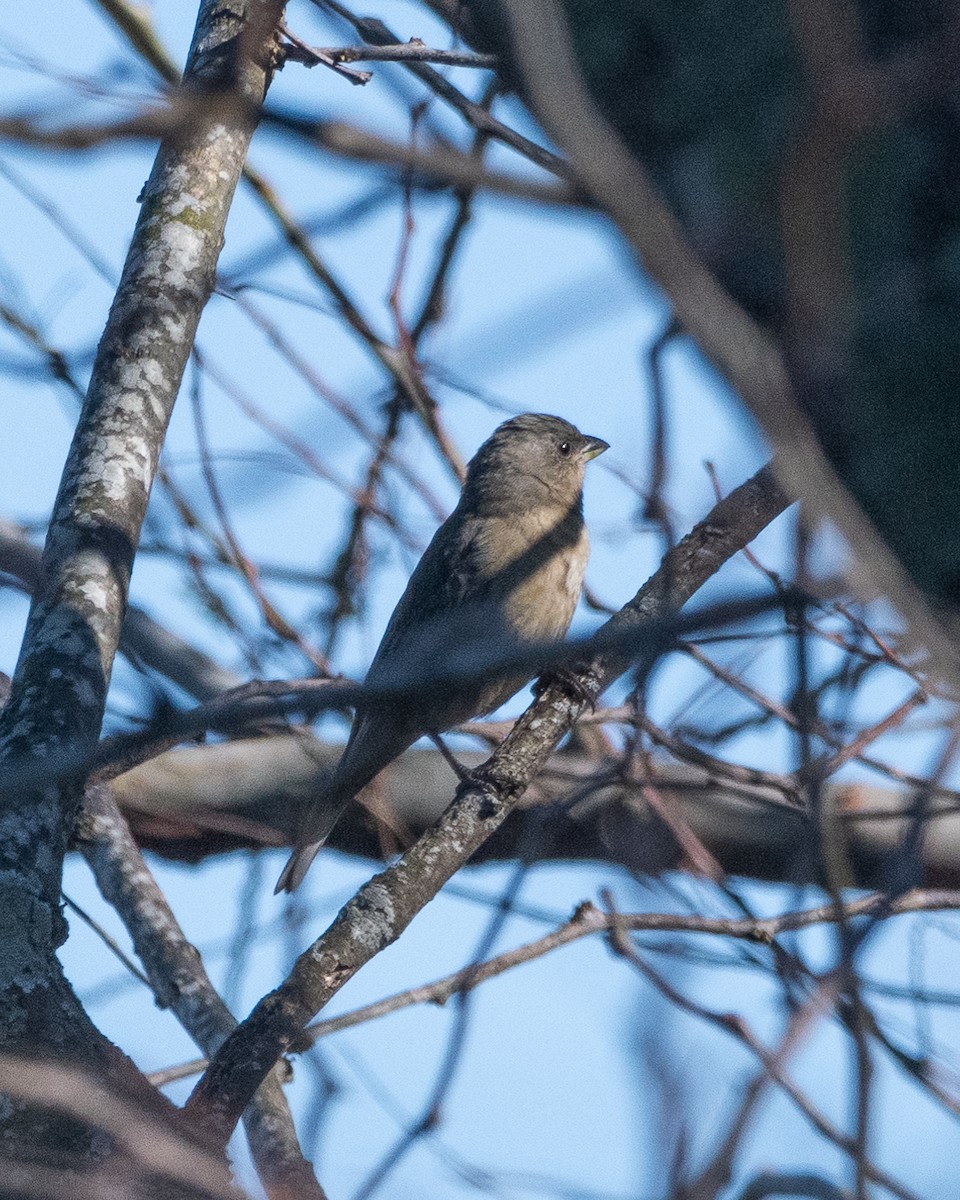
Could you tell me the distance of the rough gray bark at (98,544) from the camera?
2.34 metres

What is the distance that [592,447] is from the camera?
5.69m

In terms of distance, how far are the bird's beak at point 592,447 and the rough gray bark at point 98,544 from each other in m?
2.46

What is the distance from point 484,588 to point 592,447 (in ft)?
3.13

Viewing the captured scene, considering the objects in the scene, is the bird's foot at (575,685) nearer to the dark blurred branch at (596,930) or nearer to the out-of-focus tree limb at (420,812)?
the dark blurred branch at (596,930)

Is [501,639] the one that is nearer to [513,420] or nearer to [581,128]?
[513,420]

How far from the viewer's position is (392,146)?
1105 millimetres

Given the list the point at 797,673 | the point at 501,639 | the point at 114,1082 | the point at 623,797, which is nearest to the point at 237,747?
the point at 501,639

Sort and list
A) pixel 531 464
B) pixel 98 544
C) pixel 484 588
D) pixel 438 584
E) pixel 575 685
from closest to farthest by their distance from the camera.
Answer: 1. pixel 98 544
2. pixel 575 685
3. pixel 484 588
4. pixel 438 584
5. pixel 531 464

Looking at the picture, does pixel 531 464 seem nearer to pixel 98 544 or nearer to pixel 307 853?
pixel 307 853

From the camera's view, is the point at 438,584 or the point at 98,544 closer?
the point at 98,544

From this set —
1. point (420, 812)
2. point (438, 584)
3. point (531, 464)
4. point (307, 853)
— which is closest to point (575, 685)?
point (307, 853)

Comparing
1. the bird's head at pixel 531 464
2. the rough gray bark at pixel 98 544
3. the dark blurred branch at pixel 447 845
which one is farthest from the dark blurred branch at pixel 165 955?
the bird's head at pixel 531 464

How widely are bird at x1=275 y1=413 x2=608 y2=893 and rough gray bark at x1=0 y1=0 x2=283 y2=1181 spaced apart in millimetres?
1647

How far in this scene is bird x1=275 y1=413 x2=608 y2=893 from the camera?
4.78m
